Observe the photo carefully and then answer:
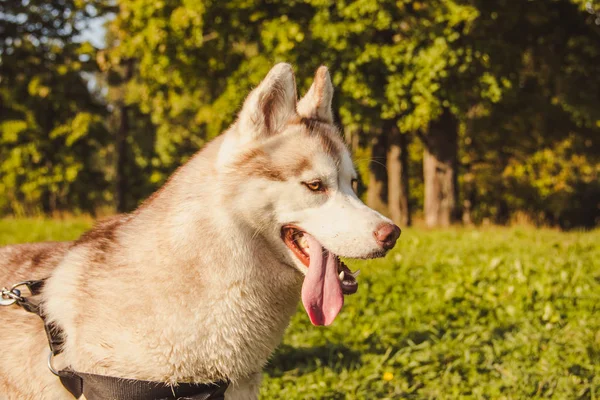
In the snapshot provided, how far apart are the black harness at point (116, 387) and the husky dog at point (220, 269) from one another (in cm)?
3

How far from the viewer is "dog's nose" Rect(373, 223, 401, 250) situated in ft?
8.18

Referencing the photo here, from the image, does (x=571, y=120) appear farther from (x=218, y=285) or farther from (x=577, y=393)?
(x=218, y=285)

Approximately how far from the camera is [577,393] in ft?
14.6

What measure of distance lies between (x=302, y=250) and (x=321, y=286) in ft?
0.56

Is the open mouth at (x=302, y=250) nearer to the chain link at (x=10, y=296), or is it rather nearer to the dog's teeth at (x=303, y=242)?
the dog's teeth at (x=303, y=242)

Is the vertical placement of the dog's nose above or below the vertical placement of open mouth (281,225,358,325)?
above

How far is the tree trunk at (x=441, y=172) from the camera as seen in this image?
1659 centimetres

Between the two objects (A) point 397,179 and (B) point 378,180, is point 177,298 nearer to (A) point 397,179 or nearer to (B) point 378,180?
(A) point 397,179

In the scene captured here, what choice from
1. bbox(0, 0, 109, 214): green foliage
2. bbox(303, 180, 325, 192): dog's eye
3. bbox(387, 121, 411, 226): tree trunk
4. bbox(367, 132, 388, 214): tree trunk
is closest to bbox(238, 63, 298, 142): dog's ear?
bbox(303, 180, 325, 192): dog's eye

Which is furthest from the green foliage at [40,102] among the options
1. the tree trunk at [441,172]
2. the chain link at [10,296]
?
the chain link at [10,296]

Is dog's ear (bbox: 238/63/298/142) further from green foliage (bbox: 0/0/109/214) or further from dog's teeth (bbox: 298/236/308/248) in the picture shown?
green foliage (bbox: 0/0/109/214)

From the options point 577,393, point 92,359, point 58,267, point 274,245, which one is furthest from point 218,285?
point 577,393

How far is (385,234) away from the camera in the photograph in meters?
2.49

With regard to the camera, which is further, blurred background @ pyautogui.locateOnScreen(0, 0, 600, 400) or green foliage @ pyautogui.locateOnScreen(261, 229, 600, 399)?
blurred background @ pyautogui.locateOnScreen(0, 0, 600, 400)
